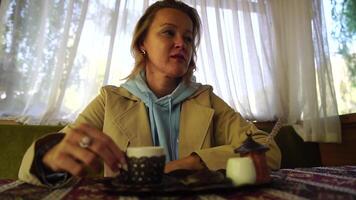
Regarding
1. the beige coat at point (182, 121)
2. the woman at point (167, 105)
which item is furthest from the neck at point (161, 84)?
the beige coat at point (182, 121)

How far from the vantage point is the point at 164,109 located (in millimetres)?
1228

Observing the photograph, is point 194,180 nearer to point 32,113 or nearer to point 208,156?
point 208,156

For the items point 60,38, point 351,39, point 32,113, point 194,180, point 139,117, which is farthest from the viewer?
point 351,39

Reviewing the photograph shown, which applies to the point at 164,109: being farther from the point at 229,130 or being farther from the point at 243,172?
the point at 243,172

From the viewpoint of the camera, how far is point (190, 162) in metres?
0.89

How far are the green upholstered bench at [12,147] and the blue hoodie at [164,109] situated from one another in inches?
20.6

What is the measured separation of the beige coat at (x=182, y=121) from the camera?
1.14 metres

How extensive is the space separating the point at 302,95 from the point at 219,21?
28.3 inches

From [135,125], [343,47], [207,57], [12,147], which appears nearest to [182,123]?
[135,125]

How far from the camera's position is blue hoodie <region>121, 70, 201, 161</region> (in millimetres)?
1150

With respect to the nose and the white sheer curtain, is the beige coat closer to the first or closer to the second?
the nose

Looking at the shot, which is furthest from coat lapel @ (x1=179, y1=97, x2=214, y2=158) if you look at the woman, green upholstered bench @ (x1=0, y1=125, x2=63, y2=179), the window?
the window

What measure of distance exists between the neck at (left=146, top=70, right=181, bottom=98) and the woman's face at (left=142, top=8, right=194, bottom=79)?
25mm

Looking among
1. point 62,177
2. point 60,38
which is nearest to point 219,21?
point 60,38
